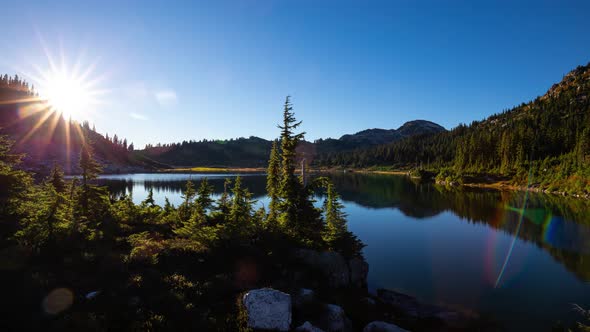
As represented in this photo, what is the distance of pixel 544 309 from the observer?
61.2 ft

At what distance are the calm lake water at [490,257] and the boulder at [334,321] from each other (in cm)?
1025

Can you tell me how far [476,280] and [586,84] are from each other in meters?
250

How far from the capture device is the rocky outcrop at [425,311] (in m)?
16.7

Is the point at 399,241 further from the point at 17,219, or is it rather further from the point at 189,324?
the point at 17,219

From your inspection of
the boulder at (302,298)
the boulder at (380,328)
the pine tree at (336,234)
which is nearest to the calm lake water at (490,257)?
the pine tree at (336,234)

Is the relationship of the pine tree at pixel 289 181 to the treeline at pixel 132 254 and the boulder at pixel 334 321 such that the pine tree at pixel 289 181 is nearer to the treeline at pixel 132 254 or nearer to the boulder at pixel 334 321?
the treeline at pixel 132 254

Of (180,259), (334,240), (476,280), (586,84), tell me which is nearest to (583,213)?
(476,280)

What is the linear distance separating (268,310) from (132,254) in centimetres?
897

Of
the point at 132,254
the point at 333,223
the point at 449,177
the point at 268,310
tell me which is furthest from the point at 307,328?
the point at 449,177

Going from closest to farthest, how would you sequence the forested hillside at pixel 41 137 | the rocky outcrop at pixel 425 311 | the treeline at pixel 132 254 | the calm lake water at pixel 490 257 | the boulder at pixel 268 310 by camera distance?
1. the treeline at pixel 132 254
2. the boulder at pixel 268 310
3. the rocky outcrop at pixel 425 311
4. the calm lake water at pixel 490 257
5. the forested hillside at pixel 41 137

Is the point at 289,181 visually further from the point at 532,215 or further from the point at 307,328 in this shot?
the point at 532,215

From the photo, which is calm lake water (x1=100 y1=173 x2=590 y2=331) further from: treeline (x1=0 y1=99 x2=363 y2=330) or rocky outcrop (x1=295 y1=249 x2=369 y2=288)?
treeline (x1=0 y1=99 x2=363 y2=330)

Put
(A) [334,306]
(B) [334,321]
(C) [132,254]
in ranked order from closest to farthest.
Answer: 1. (B) [334,321]
2. (A) [334,306]
3. (C) [132,254]

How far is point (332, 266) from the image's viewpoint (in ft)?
61.9
